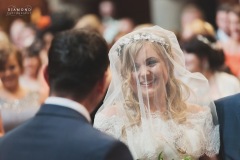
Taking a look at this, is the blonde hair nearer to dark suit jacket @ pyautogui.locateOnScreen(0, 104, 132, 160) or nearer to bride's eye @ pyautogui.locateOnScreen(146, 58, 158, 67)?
bride's eye @ pyautogui.locateOnScreen(146, 58, 158, 67)

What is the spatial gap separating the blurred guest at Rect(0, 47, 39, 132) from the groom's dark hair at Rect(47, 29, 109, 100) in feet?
8.14

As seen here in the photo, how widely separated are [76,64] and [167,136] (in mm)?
1227

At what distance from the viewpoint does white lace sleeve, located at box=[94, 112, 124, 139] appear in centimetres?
363

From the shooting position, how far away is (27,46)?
22.5 feet

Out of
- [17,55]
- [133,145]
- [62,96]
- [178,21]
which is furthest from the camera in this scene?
[178,21]

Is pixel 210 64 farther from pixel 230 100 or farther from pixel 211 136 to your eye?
pixel 211 136

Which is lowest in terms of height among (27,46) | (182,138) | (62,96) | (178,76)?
(27,46)

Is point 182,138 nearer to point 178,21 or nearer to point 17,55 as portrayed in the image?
point 17,55

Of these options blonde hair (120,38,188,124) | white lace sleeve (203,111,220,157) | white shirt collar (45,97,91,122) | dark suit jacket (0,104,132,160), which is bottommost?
white lace sleeve (203,111,220,157)

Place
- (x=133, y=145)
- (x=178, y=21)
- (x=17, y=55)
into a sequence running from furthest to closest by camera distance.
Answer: (x=178, y=21)
(x=17, y=55)
(x=133, y=145)

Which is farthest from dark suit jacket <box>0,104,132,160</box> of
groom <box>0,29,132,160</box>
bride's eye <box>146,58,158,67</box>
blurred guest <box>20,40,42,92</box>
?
blurred guest <box>20,40,42,92</box>

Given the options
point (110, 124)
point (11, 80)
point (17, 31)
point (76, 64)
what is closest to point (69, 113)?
point (76, 64)

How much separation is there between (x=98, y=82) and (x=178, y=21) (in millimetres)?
8195

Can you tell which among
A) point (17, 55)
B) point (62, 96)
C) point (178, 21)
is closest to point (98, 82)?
point (62, 96)
